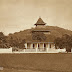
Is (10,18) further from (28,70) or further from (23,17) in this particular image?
(28,70)

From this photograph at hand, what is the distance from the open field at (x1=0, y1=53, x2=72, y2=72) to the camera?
2622 centimetres

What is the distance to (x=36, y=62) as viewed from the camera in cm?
2934

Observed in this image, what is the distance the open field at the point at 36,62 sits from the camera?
26219 mm

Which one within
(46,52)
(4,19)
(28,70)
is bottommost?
(28,70)

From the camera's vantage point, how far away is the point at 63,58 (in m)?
30.4

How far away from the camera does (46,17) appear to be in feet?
245

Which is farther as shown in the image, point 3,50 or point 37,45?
point 37,45

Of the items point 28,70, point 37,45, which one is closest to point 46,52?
point 28,70

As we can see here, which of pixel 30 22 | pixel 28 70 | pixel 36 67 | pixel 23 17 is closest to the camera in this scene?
pixel 28 70

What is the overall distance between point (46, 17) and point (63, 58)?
45322mm

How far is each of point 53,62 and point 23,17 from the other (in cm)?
4647

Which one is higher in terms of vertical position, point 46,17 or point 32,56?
point 46,17

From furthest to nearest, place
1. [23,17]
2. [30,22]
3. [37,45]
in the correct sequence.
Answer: [30,22]
[23,17]
[37,45]

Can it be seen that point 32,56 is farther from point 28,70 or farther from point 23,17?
point 23,17
